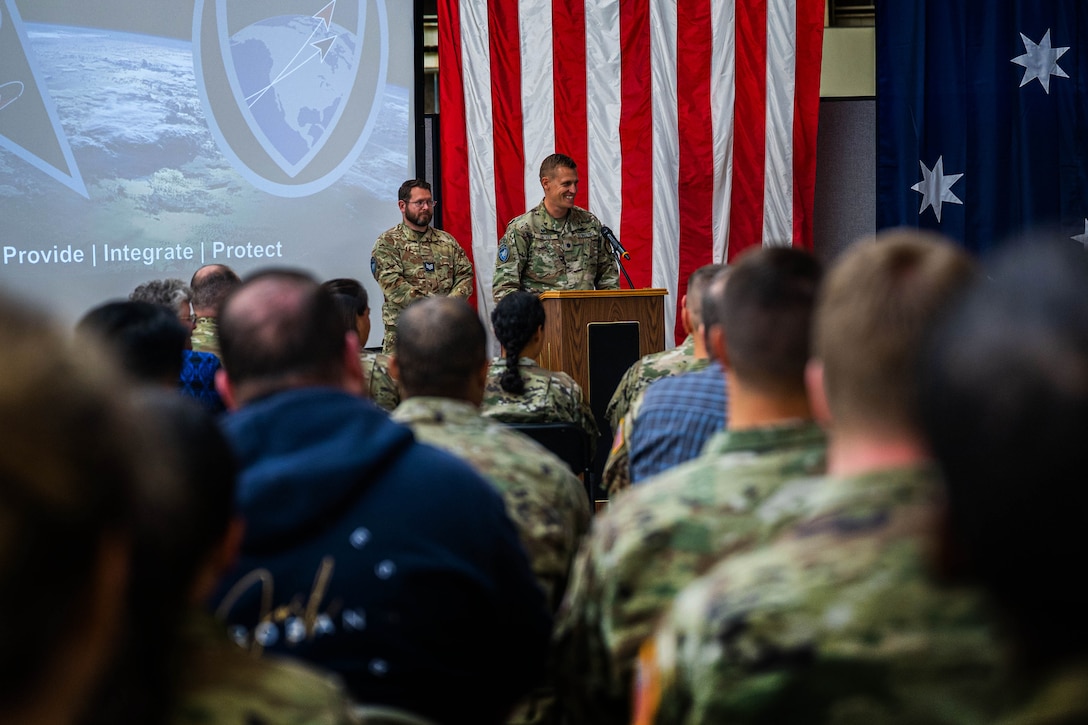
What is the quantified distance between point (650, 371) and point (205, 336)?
4.71 ft

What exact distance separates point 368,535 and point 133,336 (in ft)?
3.27

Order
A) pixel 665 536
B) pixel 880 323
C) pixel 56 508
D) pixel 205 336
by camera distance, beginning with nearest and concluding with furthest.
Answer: pixel 56 508
pixel 880 323
pixel 665 536
pixel 205 336

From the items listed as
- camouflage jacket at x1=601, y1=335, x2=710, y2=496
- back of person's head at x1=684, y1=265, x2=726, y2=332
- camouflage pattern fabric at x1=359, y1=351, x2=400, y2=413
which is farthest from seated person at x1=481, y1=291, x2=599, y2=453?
back of person's head at x1=684, y1=265, x2=726, y2=332

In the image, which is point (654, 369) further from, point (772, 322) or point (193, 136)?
point (193, 136)

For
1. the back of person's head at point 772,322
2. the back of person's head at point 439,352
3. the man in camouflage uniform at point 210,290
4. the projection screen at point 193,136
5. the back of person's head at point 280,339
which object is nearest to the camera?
the back of person's head at point 772,322

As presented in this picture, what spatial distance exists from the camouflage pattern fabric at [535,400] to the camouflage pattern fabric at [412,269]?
2610mm

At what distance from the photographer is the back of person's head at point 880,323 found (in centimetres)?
97

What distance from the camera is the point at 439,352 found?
2047 mm

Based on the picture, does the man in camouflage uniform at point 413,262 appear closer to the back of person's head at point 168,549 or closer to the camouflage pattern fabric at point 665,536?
the camouflage pattern fabric at point 665,536

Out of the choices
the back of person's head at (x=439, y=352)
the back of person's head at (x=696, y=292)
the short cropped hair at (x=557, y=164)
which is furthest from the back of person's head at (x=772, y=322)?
the short cropped hair at (x=557, y=164)

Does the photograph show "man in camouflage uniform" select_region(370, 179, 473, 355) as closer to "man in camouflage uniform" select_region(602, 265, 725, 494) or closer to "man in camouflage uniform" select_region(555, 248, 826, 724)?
"man in camouflage uniform" select_region(602, 265, 725, 494)

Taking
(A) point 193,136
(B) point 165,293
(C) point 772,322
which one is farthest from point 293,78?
(C) point 772,322

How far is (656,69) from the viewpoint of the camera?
7125 mm

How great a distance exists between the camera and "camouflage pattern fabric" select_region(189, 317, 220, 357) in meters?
3.37
